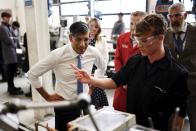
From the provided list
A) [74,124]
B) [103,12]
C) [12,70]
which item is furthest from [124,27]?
[74,124]

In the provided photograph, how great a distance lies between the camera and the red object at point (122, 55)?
2.13 metres

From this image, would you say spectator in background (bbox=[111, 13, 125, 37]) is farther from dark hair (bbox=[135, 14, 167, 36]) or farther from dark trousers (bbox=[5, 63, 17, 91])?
dark hair (bbox=[135, 14, 167, 36])

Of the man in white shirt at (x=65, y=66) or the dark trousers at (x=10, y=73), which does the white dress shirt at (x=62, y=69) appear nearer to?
the man in white shirt at (x=65, y=66)

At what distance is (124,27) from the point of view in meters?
6.78

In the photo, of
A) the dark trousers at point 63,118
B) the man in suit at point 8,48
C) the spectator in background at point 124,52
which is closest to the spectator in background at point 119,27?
the man in suit at point 8,48

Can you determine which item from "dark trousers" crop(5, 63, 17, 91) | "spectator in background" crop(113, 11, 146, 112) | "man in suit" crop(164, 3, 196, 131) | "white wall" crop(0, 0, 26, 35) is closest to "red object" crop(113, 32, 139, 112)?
"spectator in background" crop(113, 11, 146, 112)

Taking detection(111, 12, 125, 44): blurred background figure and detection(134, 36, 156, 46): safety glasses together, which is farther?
detection(111, 12, 125, 44): blurred background figure

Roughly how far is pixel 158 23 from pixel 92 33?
198 centimetres

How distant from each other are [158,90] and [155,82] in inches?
1.7

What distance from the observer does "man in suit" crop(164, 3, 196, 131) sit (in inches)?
80.0

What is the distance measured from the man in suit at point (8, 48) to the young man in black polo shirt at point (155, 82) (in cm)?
358

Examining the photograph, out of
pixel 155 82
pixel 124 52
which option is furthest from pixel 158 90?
pixel 124 52

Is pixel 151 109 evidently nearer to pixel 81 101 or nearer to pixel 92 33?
pixel 81 101

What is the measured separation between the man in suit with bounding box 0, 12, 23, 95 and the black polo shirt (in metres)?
3.59
